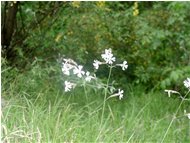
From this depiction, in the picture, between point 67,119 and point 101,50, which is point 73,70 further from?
point 101,50

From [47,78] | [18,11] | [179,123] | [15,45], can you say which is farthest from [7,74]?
[179,123]

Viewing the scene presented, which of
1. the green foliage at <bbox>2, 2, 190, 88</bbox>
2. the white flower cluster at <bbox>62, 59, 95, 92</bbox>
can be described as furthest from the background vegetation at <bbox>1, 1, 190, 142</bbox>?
the white flower cluster at <bbox>62, 59, 95, 92</bbox>

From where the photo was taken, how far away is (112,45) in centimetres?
572

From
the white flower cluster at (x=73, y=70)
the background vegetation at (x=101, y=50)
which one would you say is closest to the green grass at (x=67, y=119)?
the background vegetation at (x=101, y=50)

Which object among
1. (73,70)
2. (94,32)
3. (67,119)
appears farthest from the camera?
(94,32)

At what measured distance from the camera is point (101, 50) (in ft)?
17.9

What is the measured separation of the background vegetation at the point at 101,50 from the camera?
4.04 meters

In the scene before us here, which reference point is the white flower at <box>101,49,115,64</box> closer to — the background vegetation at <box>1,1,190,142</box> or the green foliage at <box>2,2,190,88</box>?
the background vegetation at <box>1,1,190,142</box>

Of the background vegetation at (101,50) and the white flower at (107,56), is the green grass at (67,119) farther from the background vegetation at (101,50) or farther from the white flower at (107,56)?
the white flower at (107,56)

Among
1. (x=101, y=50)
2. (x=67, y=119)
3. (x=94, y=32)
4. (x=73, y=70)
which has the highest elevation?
(x=94, y=32)

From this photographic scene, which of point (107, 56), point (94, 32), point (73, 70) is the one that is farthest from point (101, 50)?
point (107, 56)

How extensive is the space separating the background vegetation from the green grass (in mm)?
14

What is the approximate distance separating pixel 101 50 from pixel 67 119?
2.47 meters

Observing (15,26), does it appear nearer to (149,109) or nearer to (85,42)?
(85,42)
